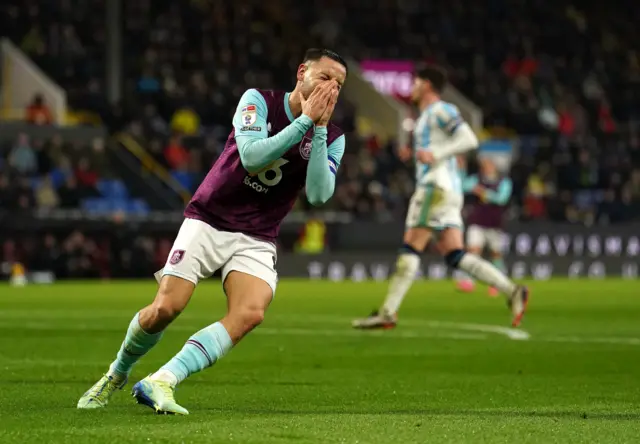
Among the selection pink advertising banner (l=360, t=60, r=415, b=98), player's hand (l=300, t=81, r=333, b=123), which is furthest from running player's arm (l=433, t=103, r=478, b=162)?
pink advertising banner (l=360, t=60, r=415, b=98)

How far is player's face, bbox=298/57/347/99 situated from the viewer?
6746 millimetres

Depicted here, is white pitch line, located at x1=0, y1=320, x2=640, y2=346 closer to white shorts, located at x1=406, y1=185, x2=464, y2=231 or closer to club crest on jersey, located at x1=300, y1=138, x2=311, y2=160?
white shorts, located at x1=406, y1=185, x2=464, y2=231

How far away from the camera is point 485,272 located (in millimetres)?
12656

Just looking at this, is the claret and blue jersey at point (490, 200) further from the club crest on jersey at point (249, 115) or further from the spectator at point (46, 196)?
the club crest on jersey at point (249, 115)

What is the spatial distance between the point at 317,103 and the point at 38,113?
20414 millimetres

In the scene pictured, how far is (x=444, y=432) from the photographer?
5.97 metres

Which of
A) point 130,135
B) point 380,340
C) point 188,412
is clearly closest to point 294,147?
point 188,412

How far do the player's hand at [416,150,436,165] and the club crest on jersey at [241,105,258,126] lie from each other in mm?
6208

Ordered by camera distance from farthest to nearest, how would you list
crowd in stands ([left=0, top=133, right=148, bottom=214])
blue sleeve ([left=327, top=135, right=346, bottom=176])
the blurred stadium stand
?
the blurred stadium stand < crowd in stands ([left=0, top=133, right=148, bottom=214]) < blue sleeve ([left=327, top=135, right=346, bottom=176])

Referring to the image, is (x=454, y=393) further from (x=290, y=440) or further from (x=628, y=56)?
(x=628, y=56)

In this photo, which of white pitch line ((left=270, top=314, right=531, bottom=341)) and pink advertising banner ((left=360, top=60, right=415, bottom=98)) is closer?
white pitch line ((left=270, top=314, right=531, bottom=341))

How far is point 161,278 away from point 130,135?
21.1 m

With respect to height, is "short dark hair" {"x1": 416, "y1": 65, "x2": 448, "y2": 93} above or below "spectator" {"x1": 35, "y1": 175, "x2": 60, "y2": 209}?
above

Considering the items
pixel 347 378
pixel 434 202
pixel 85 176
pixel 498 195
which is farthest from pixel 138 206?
pixel 347 378
